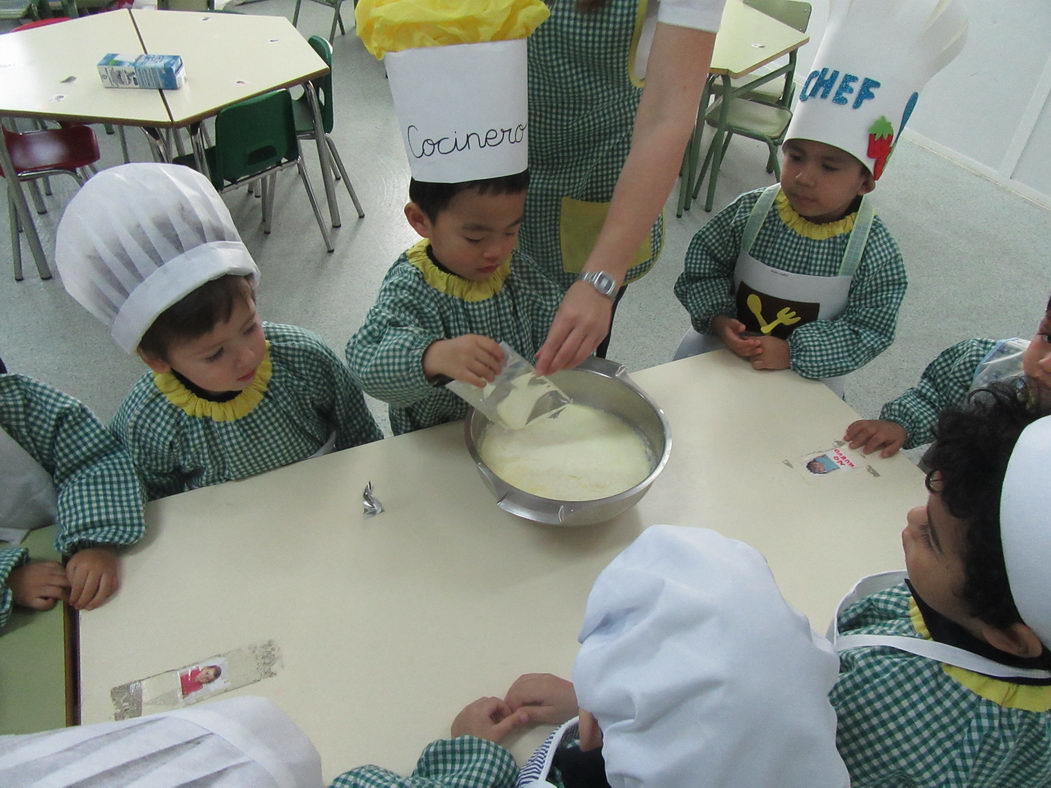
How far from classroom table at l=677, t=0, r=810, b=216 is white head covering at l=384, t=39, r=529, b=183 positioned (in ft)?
6.85

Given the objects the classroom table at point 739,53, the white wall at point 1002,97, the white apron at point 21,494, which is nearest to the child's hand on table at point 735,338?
the white apron at point 21,494

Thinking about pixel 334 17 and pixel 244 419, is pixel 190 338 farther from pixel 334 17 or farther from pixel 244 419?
pixel 334 17

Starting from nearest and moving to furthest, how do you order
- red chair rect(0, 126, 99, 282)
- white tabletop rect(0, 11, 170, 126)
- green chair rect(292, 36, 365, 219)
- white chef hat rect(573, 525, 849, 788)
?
white chef hat rect(573, 525, 849, 788) < white tabletop rect(0, 11, 170, 126) < red chair rect(0, 126, 99, 282) < green chair rect(292, 36, 365, 219)

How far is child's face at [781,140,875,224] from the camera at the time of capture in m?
1.26

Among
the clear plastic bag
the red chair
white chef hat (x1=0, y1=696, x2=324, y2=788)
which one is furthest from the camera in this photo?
the red chair

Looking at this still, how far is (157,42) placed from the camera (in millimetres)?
2689

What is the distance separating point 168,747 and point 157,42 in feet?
10.1

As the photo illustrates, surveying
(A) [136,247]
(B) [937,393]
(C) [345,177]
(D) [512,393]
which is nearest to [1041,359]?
(B) [937,393]

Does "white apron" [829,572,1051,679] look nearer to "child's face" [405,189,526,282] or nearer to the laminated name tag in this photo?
"child's face" [405,189,526,282]

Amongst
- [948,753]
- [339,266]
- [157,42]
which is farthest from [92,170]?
[948,753]

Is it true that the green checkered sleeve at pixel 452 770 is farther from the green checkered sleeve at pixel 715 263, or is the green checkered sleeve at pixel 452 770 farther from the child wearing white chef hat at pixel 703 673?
the green checkered sleeve at pixel 715 263

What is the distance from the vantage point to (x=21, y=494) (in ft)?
3.11

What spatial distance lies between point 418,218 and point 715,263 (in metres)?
0.68

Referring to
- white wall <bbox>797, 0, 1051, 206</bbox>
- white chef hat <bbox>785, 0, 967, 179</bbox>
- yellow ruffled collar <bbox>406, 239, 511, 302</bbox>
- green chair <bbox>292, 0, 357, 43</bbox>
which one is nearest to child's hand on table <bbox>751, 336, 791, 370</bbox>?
white chef hat <bbox>785, 0, 967, 179</bbox>
